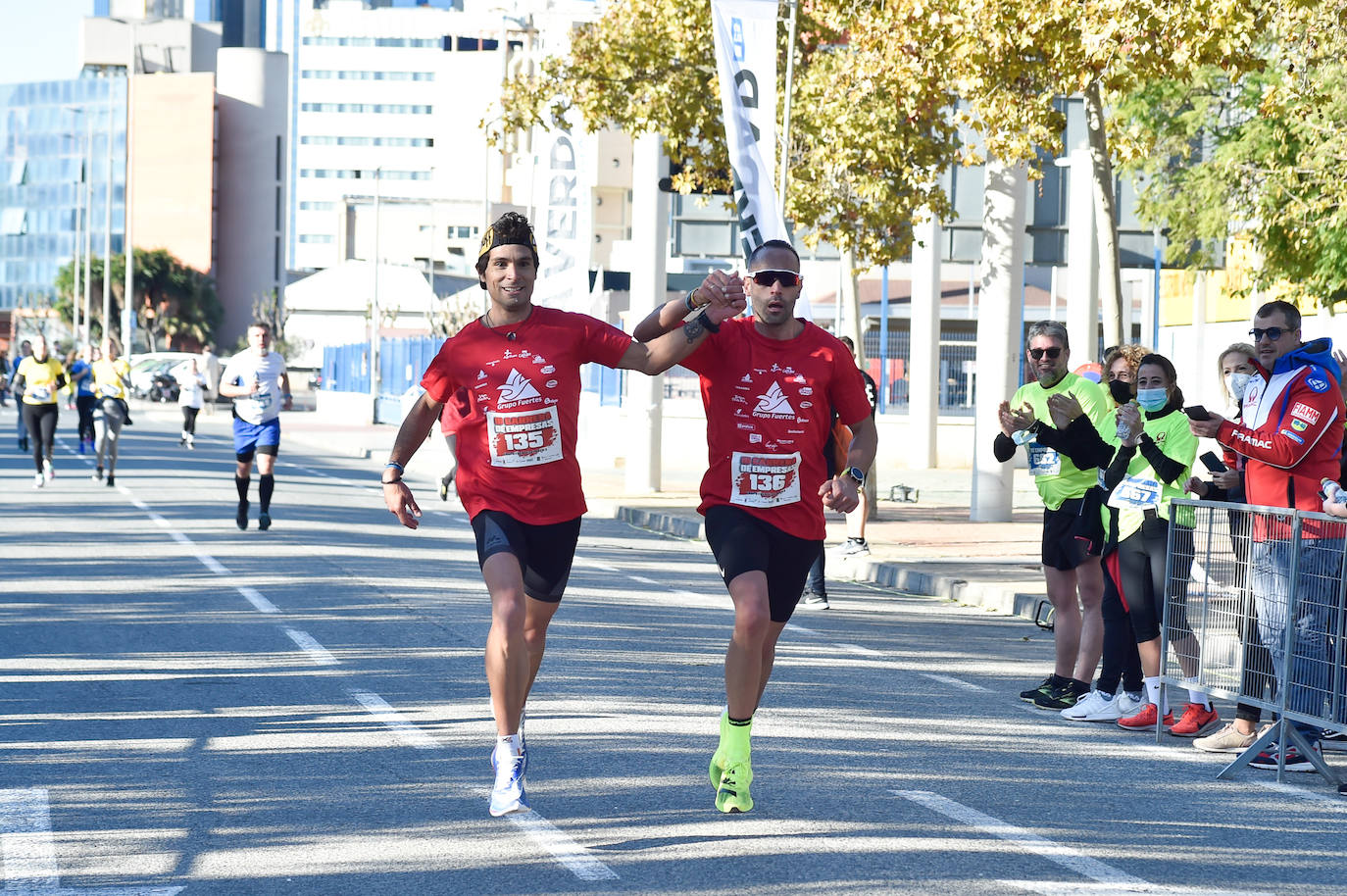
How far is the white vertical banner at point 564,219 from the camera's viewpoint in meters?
25.2

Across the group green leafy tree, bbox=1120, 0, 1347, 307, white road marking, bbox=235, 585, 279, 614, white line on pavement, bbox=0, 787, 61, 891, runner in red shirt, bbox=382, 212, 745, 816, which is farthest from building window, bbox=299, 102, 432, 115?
white line on pavement, bbox=0, 787, 61, 891

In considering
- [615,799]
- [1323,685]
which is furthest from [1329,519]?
[615,799]

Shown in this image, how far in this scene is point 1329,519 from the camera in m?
7.45

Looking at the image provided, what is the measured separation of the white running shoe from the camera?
634cm

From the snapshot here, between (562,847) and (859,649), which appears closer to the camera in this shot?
(562,847)

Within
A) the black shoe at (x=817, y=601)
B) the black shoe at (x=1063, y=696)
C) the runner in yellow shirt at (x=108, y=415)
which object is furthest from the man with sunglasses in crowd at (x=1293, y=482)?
the runner in yellow shirt at (x=108, y=415)

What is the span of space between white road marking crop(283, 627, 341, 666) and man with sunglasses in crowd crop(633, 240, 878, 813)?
12.8ft

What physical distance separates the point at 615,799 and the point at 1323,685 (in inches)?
122

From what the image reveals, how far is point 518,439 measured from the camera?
6.48m

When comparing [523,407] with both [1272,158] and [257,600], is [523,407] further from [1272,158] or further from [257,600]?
[1272,158]

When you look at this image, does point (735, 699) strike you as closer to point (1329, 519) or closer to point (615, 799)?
point (615, 799)

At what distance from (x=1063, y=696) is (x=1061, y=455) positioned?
1.26 meters

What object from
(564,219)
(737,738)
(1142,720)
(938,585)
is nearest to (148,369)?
(564,219)

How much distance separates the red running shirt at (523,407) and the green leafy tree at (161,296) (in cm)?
11293
